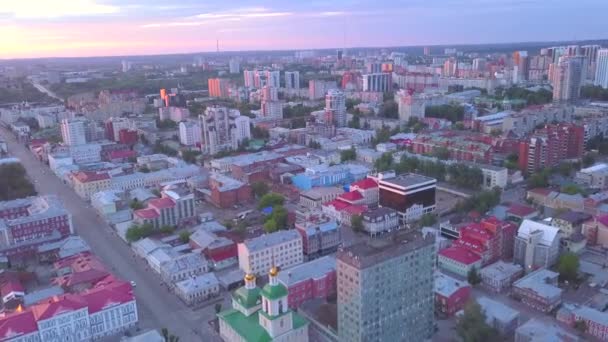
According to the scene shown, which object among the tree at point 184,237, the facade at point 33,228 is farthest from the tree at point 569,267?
the facade at point 33,228

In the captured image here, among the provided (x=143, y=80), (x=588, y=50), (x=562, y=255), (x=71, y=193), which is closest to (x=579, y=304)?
(x=562, y=255)

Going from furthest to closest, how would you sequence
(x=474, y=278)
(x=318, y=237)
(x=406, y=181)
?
(x=406, y=181) → (x=318, y=237) → (x=474, y=278)

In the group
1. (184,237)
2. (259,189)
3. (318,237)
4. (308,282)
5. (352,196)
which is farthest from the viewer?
(259,189)

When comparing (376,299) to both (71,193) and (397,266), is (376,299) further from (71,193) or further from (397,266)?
(71,193)

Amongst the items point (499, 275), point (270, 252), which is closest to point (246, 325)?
point (270, 252)

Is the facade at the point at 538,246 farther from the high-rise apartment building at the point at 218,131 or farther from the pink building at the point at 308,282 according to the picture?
the high-rise apartment building at the point at 218,131

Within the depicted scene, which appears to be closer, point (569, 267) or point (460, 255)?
point (569, 267)

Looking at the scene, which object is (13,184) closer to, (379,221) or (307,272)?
(307,272)
